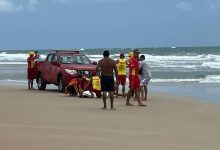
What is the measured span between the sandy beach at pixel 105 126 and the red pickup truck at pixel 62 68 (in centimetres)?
321

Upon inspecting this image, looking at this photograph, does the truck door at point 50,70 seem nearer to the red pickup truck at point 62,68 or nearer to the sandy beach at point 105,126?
the red pickup truck at point 62,68

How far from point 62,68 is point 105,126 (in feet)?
31.0

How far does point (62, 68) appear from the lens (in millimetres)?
19422

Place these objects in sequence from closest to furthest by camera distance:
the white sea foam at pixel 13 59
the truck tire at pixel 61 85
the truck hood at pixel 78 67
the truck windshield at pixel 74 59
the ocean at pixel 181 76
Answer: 1. the truck hood at pixel 78 67
2. the truck tire at pixel 61 85
3. the truck windshield at pixel 74 59
4. the ocean at pixel 181 76
5. the white sea foam at pixel 13 59

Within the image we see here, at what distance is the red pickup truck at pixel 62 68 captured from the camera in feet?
→ 61.7

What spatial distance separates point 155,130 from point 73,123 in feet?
5.75

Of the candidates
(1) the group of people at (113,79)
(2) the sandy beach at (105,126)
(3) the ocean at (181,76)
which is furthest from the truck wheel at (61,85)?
(3) the ocean at (181,76)

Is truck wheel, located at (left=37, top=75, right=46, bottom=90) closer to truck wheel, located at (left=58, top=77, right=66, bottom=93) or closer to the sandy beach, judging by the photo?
truck wheel, located at (left=58, top=77, right=66, bottom=93)

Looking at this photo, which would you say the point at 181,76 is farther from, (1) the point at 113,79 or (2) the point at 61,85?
(1) the point at 113,79

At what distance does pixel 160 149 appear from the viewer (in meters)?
7.90

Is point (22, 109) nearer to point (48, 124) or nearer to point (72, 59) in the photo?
point (48, 124)

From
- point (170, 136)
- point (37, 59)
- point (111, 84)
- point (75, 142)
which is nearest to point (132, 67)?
point (111, 84)

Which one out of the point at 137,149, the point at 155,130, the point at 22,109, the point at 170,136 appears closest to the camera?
the point at 137,149

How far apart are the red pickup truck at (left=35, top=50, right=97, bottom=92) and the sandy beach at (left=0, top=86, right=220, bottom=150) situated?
321cm
